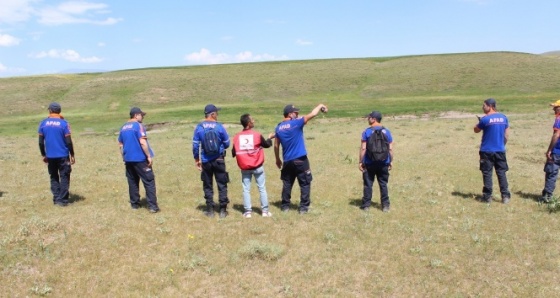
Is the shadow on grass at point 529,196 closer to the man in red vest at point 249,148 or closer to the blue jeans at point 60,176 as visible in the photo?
the man in red vest at point 249,148

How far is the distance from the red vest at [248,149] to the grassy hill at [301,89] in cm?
3465

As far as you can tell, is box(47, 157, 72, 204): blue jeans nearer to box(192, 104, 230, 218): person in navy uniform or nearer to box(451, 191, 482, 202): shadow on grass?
box(192, 104, 230, 218): person in navy uniform

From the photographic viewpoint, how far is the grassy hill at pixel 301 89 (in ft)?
174

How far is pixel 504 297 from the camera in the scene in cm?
710

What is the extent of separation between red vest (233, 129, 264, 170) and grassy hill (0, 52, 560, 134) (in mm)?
34646

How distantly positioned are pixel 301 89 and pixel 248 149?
212 ft

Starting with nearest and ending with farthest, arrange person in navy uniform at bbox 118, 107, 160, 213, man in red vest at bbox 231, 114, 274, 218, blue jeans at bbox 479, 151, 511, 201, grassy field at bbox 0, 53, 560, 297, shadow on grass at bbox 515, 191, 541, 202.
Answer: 1. grassy field at bbox 0, 53, 560, 297
2. man in red vest at bbox 231, 114, 274, 218
3. person in navy uniform at bbox 118, 107, 160, 213
4. blue jeans at bbox 479, 151, 511, 201
5. shadow on grass at bbox 515, 191, 541, 202

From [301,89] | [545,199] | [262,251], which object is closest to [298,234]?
[262,251]

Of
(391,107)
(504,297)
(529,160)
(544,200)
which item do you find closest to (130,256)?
(504,297)

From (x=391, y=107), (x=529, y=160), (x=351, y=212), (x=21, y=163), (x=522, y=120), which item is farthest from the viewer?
(x=391, y=107)

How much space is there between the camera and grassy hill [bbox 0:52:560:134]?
53.2 m

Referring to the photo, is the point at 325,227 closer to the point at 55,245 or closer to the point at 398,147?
the point at 55,245

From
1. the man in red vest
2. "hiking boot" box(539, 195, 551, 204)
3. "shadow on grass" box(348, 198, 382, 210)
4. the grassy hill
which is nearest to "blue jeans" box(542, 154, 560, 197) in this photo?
"hiking boot" box(539, 195, 551, 204)

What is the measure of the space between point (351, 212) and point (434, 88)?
63.3 meters
